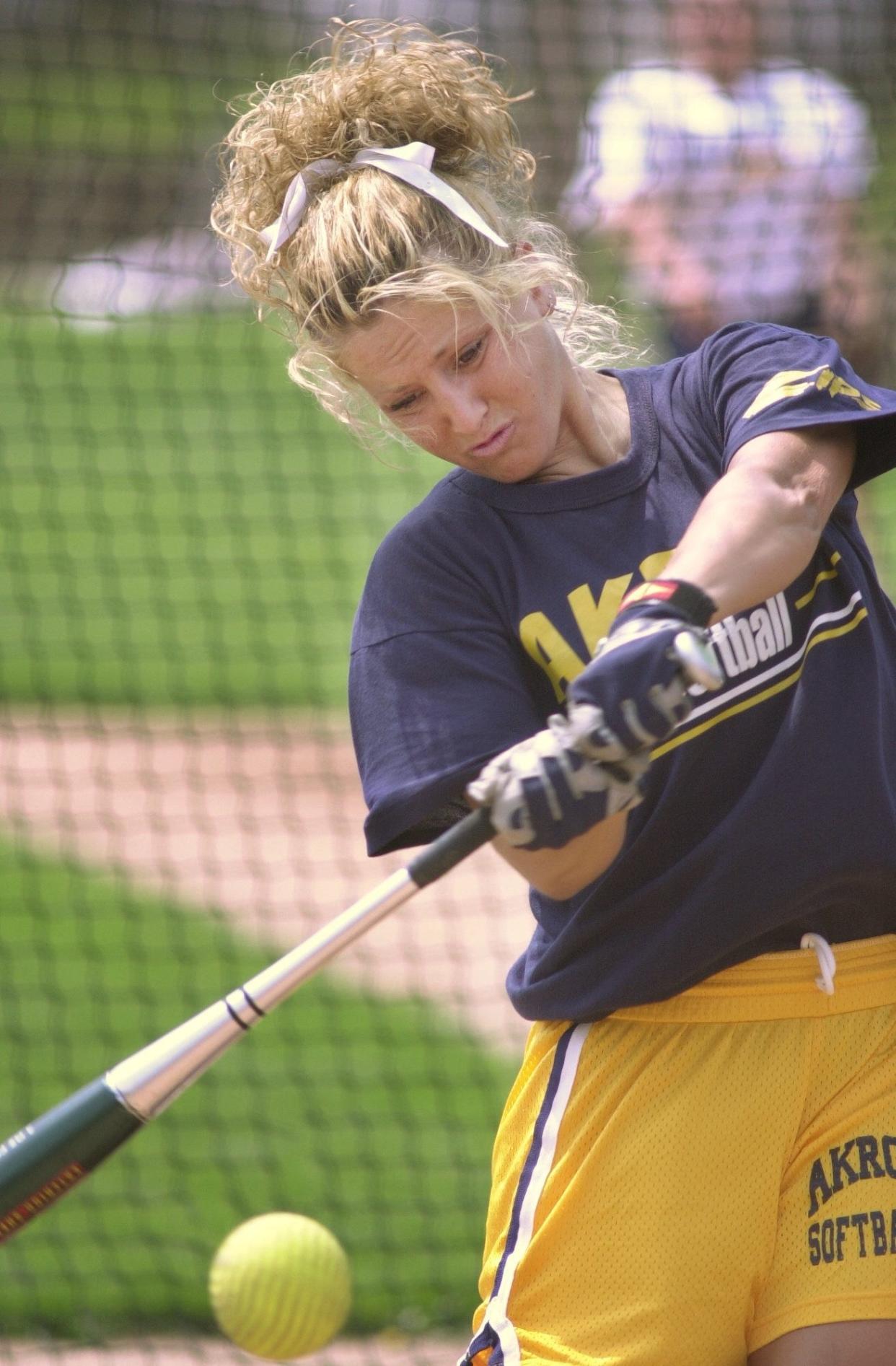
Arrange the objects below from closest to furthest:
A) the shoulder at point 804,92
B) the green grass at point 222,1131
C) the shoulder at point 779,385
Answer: the shoulder at point 779,385 → the green grass at point 222,1131 → the shoulder at point 804,92

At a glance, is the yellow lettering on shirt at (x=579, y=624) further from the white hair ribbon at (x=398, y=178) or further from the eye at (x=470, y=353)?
the white hair ribbon at (x=398, y=178)

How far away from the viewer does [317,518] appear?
33.7 ft

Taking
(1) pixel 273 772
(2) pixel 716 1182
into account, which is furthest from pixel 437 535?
(1) pixel 273 772

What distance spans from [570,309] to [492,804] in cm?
70

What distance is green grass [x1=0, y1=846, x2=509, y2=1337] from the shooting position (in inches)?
132

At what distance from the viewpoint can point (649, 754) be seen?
1701mm

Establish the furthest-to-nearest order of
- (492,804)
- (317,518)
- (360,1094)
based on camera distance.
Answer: (317,518) → (360,1094) → (492,804)

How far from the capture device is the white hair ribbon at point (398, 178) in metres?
1.79

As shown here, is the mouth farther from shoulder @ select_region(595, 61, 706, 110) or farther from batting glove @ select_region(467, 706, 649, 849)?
shoulder @ select_region(595, 61, 706, 110)

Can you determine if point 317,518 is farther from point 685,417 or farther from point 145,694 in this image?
point 685,417

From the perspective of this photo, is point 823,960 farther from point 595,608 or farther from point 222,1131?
point 222,1131

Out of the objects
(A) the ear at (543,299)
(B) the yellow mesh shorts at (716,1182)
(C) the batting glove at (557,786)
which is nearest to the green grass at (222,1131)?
(B) the yellow mesh shorts at (716,1182)

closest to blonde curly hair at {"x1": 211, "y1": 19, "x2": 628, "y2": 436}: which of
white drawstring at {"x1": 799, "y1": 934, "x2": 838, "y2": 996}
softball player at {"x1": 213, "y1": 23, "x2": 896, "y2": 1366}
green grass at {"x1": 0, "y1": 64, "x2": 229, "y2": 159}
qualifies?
softball player at {"x1": 213, "y1": 23, "x2": 896, "y2": 1366}

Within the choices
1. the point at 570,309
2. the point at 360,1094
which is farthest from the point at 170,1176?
the point at 570,309
